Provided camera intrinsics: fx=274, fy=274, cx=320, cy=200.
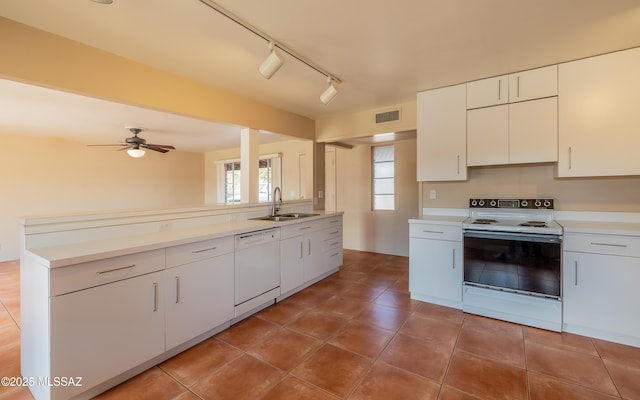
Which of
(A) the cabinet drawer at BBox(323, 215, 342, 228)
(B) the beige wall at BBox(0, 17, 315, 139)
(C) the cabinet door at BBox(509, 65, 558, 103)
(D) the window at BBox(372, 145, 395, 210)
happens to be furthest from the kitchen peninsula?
(D) the window at BBox(372, 145, 395, 210)

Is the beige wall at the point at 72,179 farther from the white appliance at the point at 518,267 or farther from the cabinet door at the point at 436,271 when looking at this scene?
the white appliance at the point at 518,267

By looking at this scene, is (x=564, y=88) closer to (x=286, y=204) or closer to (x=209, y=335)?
(x=286, y=204)

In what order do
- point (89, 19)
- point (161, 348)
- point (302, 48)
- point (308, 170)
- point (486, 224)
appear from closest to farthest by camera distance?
point (89, 19) < point (161, 348) < point (302, 48) < point (486, 224) < point (308, 170)

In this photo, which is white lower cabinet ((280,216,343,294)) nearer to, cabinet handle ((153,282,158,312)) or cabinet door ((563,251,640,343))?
cabinet handle ((153,282,158,312))

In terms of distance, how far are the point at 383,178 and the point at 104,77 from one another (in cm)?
431

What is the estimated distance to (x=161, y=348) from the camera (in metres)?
1.93

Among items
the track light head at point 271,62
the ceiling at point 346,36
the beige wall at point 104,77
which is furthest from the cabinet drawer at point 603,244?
the beige wall at point 104,77

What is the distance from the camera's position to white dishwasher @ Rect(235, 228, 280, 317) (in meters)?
2.53

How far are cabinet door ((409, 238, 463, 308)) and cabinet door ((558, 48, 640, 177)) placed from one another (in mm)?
1262

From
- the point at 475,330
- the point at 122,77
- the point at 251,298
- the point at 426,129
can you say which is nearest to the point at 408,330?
the point at 475,330

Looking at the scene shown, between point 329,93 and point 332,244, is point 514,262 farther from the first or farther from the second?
point 329,93

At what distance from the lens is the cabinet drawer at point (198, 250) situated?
2006 mm

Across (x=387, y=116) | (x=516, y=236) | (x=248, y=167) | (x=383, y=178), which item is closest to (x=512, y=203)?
(x=516, y=236)

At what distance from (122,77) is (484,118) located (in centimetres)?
346
